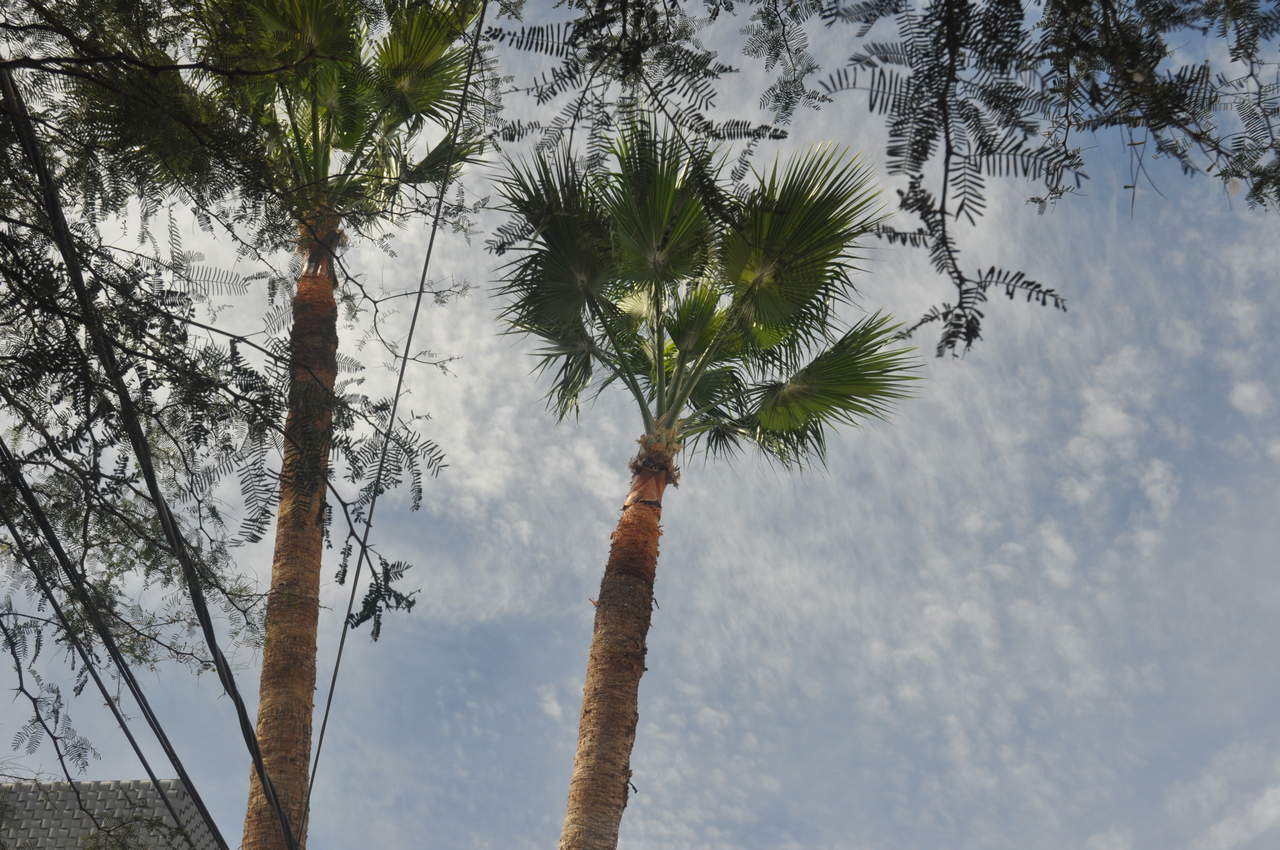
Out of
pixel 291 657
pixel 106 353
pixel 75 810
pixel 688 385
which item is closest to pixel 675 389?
pixel 688 385

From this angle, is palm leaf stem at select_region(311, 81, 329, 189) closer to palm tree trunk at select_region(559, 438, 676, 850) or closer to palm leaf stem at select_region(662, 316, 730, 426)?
palm leaf stem at select_region(662, 316, 730, 426)

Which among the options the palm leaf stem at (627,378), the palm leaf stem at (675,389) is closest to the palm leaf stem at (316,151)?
the palm leaf stem at (627,378)

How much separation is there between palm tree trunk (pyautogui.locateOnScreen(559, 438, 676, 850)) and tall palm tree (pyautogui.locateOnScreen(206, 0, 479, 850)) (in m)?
1.62

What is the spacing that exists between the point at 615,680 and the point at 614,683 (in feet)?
0.06

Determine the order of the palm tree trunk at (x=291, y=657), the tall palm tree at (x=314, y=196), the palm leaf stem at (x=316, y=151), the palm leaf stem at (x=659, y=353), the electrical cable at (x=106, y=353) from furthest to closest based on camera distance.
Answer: the palm leaf stem at (x=659, y=353)
the palm leaf stem at (x=316, y=151)
the palm tree trunk at (x=291, y=657)
the tall palm tree at (x=314, y=196)
the electrical cable at (x=106, y=353)

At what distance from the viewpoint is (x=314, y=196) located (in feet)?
14.6

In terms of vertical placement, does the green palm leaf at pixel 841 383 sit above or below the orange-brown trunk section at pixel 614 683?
above

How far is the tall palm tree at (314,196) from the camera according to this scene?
4336 mm

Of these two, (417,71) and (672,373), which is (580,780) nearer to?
(672,373)

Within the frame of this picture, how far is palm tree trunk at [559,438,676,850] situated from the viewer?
612cm

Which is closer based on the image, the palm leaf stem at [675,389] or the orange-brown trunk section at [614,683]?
the orange-brown trunk section at [614,683]

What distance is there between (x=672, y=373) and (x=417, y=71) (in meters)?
2.83

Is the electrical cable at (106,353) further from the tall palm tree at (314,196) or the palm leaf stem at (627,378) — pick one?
the palm leaf stem at (627,378)

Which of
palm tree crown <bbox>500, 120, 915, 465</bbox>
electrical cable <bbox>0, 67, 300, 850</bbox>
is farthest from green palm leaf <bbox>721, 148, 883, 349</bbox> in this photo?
electrical cable <bbox>0, 67, 300, 850</bbox>
